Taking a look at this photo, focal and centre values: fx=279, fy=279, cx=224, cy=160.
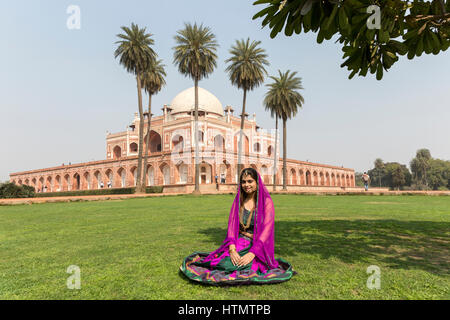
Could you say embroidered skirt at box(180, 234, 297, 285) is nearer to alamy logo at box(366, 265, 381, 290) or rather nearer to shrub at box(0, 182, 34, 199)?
alamy logo at box(366, 265, 381, 290)

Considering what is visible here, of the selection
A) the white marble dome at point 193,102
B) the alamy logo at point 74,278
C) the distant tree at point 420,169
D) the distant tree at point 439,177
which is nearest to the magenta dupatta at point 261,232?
the alamy logo at point 74,278

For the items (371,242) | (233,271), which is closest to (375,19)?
(233,271)

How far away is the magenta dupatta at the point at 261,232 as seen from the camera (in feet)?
10.8

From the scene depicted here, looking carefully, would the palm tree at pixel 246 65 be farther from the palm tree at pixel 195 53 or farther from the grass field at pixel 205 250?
the grass field at pixel 205 250

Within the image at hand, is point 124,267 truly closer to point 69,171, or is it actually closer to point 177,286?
point 177,286

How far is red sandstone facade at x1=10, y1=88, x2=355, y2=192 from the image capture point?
38.4 m

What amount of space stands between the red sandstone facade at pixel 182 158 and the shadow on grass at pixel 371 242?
24.4m

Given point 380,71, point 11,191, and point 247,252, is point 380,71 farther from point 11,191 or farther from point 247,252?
point 11,191

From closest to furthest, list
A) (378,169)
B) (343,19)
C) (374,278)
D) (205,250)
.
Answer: (343,19) → (374,278) → (205,250) → (378,169)

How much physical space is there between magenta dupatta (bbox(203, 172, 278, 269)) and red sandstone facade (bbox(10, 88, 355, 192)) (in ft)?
88.8

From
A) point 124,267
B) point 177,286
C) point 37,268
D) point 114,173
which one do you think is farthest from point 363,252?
point 114,173

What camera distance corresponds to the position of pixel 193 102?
1967 inches

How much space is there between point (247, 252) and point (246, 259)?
0.23 meters
